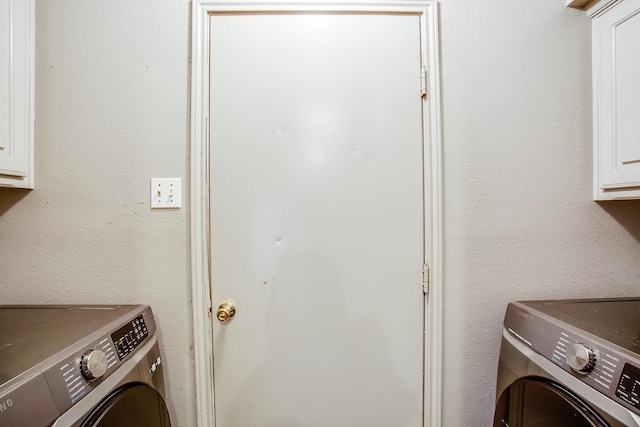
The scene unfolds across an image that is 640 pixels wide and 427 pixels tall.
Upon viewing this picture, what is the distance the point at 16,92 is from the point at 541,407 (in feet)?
6.34

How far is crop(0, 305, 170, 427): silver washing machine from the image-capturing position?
494 millimetres

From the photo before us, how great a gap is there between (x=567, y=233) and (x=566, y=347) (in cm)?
54

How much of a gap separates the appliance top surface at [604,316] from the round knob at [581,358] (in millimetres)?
69

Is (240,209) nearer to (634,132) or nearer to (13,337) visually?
(13,337)

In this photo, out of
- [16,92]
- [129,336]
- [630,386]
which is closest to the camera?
[630,386]

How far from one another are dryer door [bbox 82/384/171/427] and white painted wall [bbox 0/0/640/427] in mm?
200

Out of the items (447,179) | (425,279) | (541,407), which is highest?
(447,179)

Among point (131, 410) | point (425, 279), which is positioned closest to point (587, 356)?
point (425, 279)

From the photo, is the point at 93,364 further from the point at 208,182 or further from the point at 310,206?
the point at 310,206

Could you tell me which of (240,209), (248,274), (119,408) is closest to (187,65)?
(240,209)

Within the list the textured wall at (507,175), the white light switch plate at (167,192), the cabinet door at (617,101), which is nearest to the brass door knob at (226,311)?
the white light switch plate at (167,192)

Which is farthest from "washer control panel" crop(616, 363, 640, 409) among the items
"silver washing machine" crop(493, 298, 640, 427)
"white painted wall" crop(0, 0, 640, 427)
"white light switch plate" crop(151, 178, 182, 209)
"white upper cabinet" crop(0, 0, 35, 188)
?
"white upper cabinet" crop(0, 0, 35, 188)

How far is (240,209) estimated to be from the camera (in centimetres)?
97

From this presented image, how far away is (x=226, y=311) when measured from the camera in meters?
0.94
